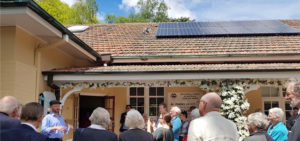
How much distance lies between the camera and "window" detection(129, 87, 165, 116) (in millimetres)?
11297

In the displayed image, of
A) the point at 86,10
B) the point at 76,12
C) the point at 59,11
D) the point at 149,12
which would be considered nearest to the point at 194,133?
the point at 76,12

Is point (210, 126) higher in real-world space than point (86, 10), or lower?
lower

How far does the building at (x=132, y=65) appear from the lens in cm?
666

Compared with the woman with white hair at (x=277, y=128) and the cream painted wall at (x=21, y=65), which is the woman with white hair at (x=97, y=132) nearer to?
the woman with white hair at (x=277, y=128)

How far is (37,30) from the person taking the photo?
6781mm

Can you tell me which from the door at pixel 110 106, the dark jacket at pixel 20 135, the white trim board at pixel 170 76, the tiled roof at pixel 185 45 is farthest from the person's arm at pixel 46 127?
the tiled roof at pixel 185 45

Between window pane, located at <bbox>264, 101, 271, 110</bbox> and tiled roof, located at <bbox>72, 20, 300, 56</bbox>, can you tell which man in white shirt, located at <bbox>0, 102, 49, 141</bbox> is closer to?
tiled roof, located at <bbox>72, 20, 300, 56</bbox>

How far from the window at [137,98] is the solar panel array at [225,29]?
2.50 metres

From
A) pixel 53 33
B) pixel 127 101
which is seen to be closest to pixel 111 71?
pixel 53 33

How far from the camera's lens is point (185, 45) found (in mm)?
11211

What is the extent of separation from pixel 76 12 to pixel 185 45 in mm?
24028

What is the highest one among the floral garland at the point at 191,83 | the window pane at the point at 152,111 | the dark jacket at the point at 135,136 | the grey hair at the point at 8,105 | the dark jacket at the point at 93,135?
the floral garland at the point at 191,83

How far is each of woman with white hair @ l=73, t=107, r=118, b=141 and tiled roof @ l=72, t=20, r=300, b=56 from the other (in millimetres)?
6760

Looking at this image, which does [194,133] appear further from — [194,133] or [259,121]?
[259,121]
